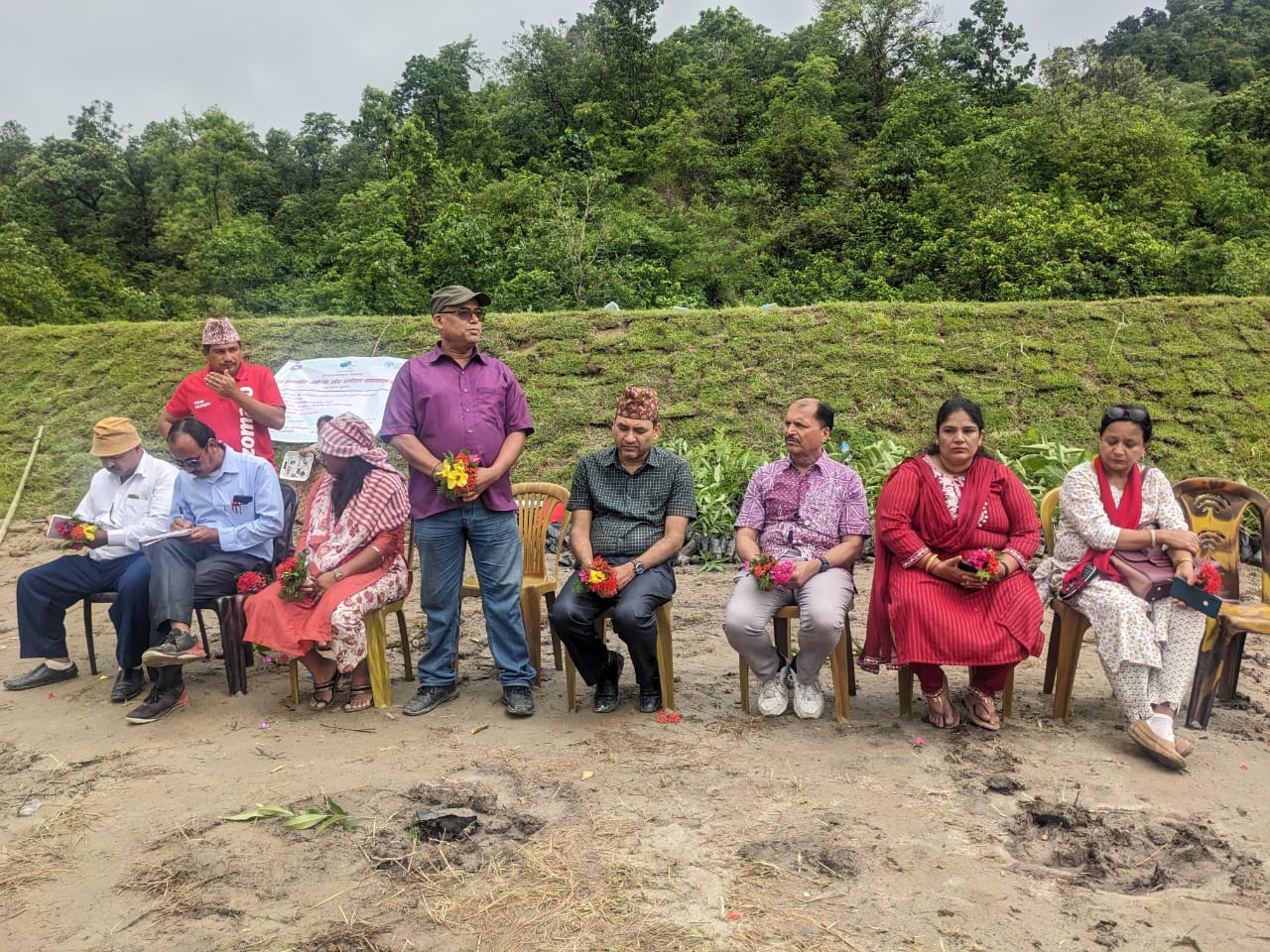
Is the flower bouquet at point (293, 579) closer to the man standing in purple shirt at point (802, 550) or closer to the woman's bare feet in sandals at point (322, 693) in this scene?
the woman's bare feet in sandals at point (322, 693)

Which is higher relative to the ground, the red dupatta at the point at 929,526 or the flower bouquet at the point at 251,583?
the red dupatta at the point at 929,526

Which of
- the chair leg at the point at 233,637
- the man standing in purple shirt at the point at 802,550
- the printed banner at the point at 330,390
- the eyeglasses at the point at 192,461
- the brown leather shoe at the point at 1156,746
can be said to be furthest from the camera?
the printed banner at the point at 330,390

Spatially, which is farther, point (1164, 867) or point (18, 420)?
point (18, 420)

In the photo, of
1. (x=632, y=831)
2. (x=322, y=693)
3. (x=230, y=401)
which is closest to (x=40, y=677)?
(x=322, y=693)

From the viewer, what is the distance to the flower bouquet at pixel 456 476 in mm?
4008

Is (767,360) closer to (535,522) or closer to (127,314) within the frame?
(535,522)

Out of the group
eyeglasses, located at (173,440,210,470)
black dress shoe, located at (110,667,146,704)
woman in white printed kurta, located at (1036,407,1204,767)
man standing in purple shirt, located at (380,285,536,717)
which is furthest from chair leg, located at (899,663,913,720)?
black dress shoe, located at (110,667,146,704)

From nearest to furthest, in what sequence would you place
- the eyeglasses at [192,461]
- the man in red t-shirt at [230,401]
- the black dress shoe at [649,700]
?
the black dress shoe at [649,700] → the eyeglasses at [192,461] → the man in red t-shirt at [230,401]

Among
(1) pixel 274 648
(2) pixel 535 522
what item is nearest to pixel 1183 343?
(2) pixel 535 522

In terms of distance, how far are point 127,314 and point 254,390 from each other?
1967 cm

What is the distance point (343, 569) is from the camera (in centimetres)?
434

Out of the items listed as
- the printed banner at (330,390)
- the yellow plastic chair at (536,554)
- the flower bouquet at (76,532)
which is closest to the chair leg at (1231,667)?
the yellow plastic chair at (536,554)

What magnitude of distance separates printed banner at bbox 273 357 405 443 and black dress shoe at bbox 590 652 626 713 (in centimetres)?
520

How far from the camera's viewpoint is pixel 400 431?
13.8 feet
